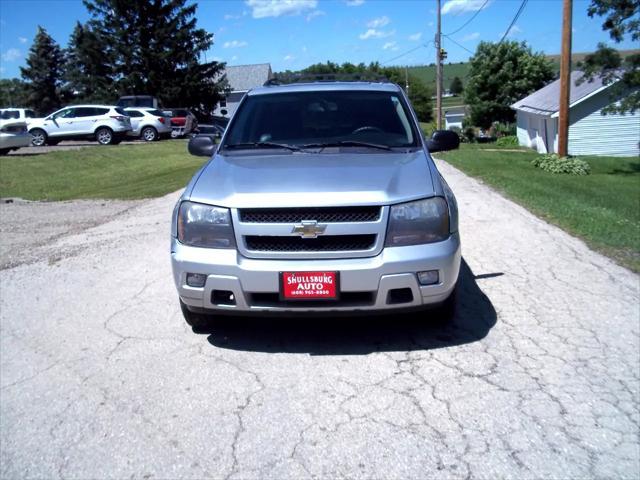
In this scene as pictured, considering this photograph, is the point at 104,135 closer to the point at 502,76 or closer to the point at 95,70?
the point at 95,70

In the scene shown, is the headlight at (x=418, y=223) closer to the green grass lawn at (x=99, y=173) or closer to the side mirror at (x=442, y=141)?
the side mirror at (x=442, y=141)

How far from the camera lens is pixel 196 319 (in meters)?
4.47

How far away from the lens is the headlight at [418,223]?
3826 mm

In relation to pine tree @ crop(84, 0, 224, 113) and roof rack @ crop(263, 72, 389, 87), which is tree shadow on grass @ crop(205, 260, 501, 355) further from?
pine tree @ crop(84, 0, 224, 113)

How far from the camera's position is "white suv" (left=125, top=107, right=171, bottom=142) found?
1142 inches

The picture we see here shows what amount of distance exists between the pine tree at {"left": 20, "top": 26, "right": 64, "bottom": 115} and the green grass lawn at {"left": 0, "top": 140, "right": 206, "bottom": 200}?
44222mm

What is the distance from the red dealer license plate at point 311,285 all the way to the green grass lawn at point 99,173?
9.41 m

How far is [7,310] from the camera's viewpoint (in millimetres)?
5234

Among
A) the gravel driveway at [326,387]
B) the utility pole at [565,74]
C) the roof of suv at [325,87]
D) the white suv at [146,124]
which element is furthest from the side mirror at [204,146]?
the white suv at [146,124]

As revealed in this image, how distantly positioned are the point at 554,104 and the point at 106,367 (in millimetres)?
36942

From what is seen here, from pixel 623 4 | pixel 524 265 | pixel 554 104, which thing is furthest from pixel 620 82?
pixel 524 265

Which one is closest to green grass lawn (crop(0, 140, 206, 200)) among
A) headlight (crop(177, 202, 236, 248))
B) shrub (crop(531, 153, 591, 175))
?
headlight (crop(177, 202, 236, 248))

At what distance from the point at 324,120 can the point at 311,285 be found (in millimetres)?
2025

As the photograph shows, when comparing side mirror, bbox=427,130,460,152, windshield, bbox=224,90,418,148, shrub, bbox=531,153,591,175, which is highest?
windshield, bbox=224,90,418,148
